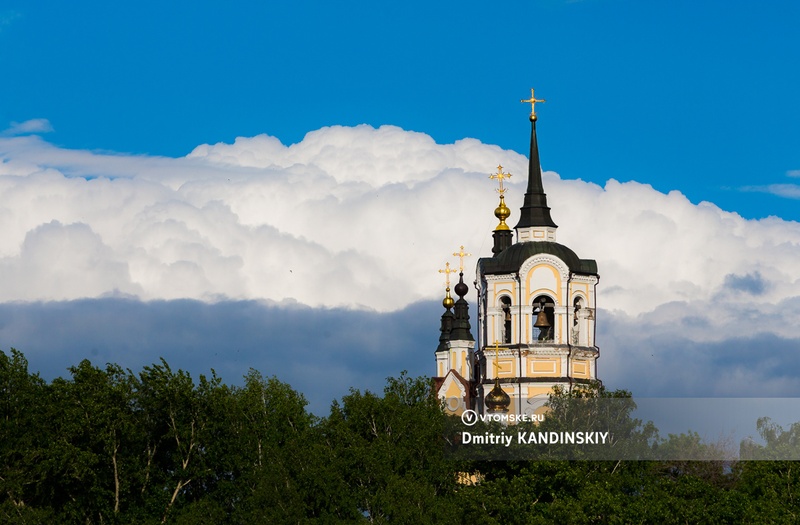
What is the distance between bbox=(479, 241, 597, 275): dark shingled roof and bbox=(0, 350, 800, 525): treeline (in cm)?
1065

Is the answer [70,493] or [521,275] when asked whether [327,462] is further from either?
[521,275]

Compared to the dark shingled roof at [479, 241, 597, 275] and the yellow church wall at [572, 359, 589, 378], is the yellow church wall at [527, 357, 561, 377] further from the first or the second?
the dark shingled roof at [479, 241, 597, 275]

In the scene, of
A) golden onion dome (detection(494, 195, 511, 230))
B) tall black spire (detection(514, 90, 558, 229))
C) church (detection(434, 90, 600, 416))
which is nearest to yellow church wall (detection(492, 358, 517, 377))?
church (detection(434, 90, 600, 416))

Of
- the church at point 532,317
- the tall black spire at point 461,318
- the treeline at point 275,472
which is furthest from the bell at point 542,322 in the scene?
the tall black spire at point 461,318

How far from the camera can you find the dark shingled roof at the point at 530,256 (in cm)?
11375

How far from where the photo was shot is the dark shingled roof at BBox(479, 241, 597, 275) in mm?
113750

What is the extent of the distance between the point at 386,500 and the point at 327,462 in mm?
5431

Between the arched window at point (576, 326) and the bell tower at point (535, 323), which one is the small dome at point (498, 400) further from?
→ the arched window at point (576, 326)

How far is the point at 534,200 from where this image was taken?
11644cm

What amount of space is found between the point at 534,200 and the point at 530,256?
155 inches

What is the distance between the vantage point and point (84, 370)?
103 meters

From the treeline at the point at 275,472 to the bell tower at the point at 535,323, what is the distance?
8.95m

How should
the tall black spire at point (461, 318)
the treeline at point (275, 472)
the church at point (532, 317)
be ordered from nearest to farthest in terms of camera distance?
the treeline at point (275, 472), the church at point (532, 317), the tall black spire at point (461, 318)

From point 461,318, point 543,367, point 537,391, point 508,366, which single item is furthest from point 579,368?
point 461,318
